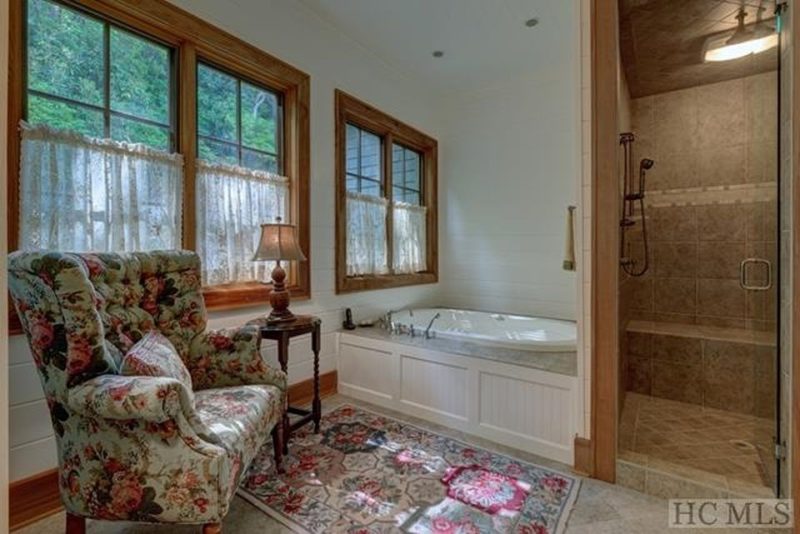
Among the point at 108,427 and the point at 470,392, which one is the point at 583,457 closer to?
the point at 470,392

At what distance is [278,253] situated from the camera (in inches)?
88.0

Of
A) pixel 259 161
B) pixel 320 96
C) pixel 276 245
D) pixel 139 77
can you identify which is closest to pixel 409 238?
pixel 320 96

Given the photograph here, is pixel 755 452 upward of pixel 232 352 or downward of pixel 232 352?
downward

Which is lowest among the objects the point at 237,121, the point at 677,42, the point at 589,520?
the point at 589,520

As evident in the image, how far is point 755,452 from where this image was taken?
6.59 feet

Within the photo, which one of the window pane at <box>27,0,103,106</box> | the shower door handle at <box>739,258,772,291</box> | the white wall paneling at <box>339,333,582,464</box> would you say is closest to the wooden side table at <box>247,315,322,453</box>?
the white wall paneling at <box>339,333,582,464</box>

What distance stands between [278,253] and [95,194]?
0.89m

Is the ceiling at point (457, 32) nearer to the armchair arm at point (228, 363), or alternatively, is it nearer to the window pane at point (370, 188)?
the window pane at point (370, 188)

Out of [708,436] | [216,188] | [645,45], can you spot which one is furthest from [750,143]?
[216,188]

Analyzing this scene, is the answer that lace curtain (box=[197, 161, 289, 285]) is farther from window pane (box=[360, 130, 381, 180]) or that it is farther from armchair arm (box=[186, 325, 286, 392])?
window pane (box=[360, 130, 381, 180])

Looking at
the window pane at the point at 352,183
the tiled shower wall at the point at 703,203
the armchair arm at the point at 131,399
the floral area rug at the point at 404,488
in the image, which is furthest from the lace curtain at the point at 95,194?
the tiled shower wall at the point at 703,203

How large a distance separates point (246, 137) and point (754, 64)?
138 inches

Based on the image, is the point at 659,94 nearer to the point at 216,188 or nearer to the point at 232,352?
the point at 216,188

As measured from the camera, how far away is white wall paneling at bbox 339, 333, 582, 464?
2.09 meters
